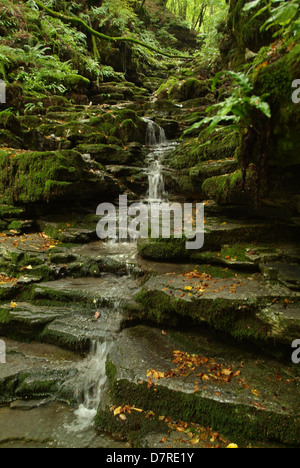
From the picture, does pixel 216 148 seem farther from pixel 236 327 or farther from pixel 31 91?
pixel 31 91

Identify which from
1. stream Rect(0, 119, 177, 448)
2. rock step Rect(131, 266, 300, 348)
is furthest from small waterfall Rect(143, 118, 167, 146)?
rock step Rect(131, 266, 300, 348)

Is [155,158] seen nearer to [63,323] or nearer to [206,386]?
[63,323]

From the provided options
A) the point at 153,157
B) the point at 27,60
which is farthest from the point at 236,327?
the point at 27,60

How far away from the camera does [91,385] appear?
410 cm

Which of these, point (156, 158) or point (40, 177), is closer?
point (40, 177)

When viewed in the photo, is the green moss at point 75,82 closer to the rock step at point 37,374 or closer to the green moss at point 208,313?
the green moss at point 208,313

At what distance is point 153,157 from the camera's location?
11.0m

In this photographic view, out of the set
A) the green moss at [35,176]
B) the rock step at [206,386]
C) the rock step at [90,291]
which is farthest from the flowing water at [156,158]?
the rock step at [206,386]

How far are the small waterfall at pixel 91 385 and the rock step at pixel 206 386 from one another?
0.74 ft

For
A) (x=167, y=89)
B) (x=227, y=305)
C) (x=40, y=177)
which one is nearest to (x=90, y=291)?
(x=227, y=305)

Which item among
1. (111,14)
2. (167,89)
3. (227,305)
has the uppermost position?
(111,14)

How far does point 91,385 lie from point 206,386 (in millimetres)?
1850

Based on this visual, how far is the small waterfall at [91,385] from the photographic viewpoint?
3.74m

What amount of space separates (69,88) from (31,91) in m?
2.72
